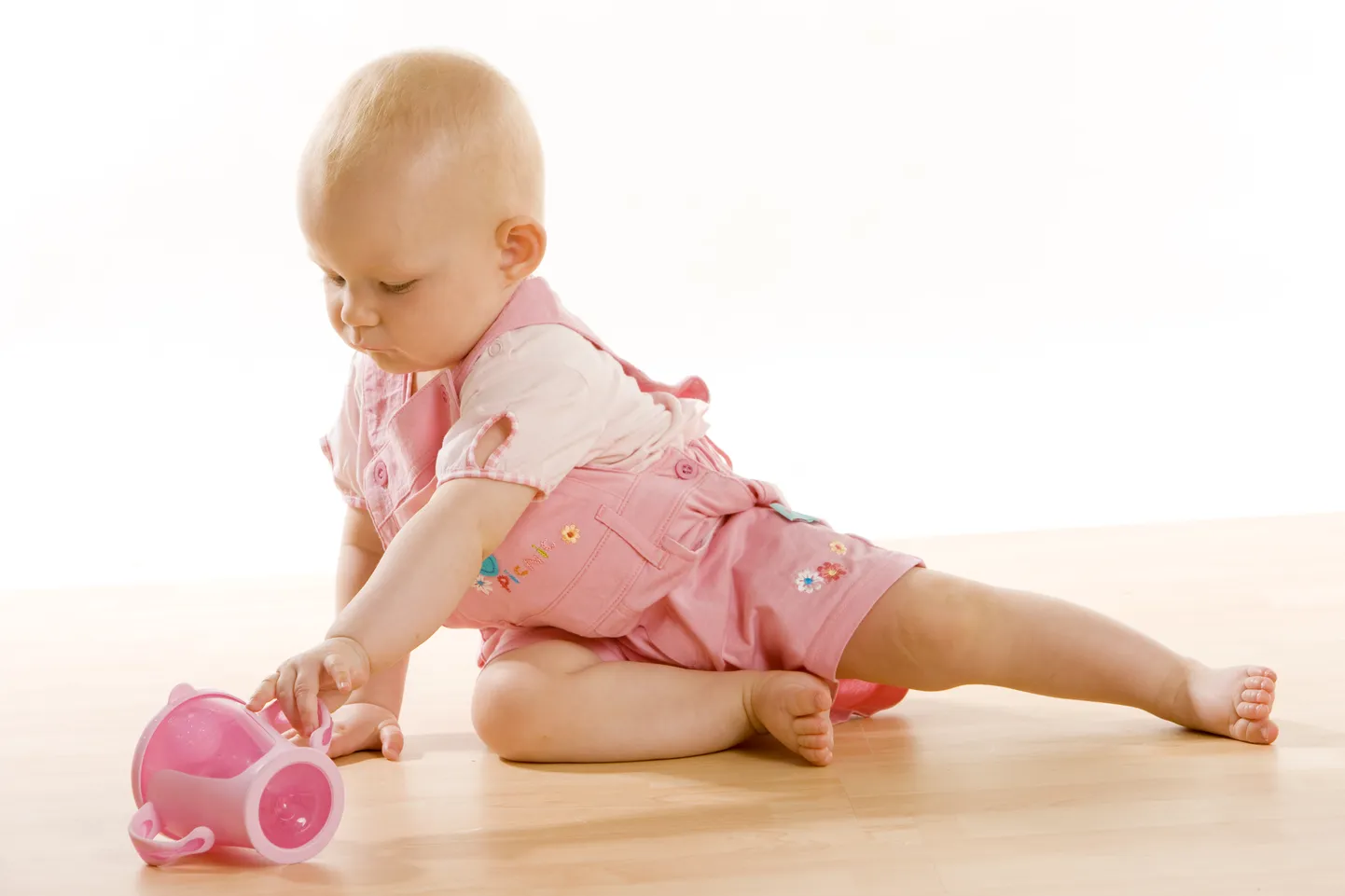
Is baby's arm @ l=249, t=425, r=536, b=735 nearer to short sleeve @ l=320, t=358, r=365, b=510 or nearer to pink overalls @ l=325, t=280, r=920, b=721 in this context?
pink overalls @ l=325, t=280, r=920, b=721

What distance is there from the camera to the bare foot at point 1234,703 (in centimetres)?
103

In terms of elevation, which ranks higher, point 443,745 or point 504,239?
point 504,239

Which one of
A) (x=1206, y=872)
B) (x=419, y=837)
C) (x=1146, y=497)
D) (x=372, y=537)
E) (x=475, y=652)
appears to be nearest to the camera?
(x=1206, y=872)

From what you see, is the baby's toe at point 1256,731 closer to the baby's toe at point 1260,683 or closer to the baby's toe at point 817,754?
the baby's toe at point 1260,683

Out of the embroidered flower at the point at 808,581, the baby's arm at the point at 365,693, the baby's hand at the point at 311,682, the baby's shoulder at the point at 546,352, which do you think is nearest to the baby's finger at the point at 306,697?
the baby's hand at the point at 311,682

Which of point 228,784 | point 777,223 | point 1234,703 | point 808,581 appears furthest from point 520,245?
point 777,223

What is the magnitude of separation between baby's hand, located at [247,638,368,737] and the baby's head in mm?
247

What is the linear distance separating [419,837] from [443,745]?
0.21m

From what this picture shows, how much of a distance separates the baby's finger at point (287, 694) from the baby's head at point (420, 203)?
0.87 feet

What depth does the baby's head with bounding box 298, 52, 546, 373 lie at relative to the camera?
1.01m

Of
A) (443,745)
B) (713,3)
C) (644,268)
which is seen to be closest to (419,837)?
(443,745)

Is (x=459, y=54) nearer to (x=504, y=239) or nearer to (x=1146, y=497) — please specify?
(x=504, y=239)

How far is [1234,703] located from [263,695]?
0.62m

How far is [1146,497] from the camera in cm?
213
